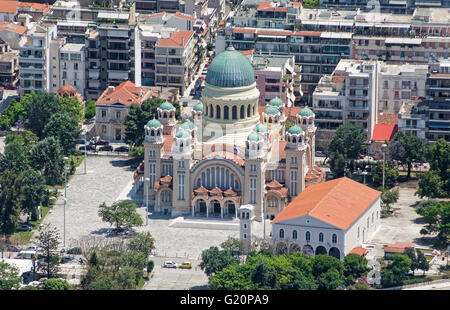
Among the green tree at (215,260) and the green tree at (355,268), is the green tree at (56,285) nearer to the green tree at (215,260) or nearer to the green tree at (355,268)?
the green tree at (215,260)

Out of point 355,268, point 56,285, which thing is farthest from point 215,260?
point 56,285

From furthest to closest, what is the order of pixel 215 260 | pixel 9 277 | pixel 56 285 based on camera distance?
pixel 215 260, pixel 9 277, pixel 56 285

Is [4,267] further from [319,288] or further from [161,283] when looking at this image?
[319,288]

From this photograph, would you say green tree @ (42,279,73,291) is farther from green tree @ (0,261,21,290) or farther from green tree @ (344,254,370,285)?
green tree @ (344,254,370,285)

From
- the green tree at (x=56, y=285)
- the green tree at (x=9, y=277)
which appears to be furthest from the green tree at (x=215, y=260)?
the green tree at (x=9, y=277)

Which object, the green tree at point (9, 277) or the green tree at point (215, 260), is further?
the green tree at point (215, 260)

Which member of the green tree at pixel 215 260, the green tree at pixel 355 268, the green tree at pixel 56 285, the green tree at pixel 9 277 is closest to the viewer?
the green tree at pixel 56 285

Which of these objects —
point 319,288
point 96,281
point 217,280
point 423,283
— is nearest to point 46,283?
point 96,281

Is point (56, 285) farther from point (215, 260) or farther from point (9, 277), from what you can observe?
point (215, 260)
